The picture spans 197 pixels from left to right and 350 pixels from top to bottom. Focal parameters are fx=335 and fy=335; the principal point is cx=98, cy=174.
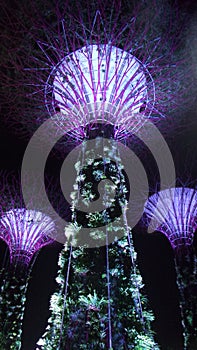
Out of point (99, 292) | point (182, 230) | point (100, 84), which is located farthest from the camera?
point (182, 230)

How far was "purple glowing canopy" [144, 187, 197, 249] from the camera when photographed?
1359cm

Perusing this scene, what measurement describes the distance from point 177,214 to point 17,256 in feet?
21.8

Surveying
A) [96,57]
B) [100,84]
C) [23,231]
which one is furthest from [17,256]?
[96,57]

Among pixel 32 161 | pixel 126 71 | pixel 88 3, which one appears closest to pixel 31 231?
pixel 32 161

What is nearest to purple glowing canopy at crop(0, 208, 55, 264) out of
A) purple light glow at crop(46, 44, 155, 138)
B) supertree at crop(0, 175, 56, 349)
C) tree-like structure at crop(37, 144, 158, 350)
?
supertree at crop(0, 175, 56, 349)

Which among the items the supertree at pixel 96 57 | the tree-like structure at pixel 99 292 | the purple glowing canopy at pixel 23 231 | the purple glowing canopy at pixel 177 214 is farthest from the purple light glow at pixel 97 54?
the purple glowing canopy at pixel 23 231

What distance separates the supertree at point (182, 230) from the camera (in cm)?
1287

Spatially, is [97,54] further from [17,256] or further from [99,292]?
[17,256]

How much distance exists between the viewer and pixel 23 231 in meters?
13.7

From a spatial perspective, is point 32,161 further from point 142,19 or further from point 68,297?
point 68,297

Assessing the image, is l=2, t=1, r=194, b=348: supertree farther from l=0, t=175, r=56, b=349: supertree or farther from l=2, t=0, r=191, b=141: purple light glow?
l=0, t=175, r=56, b=349: supertree

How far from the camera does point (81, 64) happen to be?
10422mm

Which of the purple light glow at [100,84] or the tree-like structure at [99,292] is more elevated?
the purple light glow at [100,84]

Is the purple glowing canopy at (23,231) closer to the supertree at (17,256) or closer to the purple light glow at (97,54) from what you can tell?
the supertree at (17,256)
